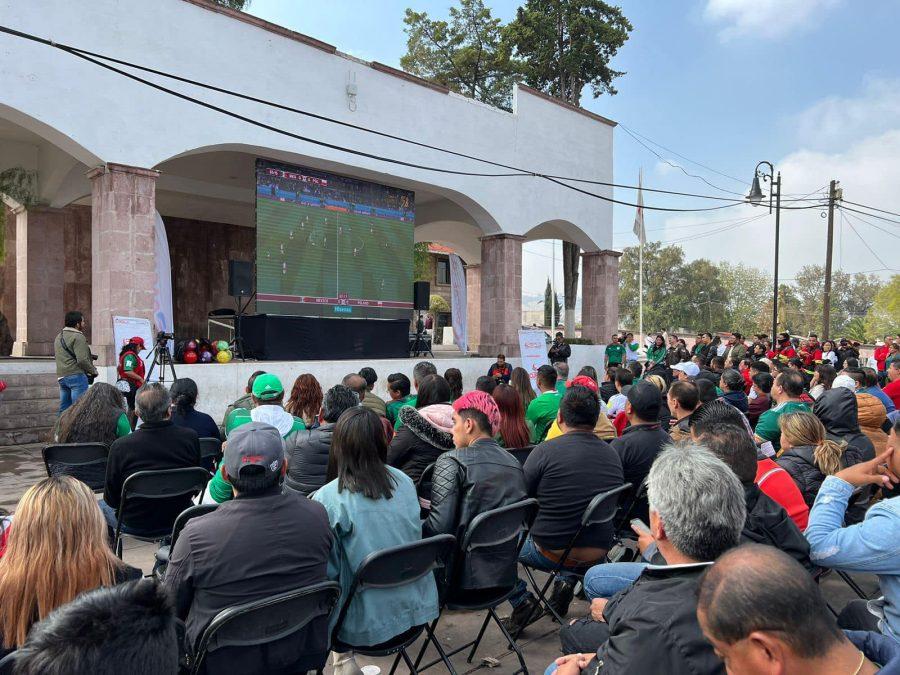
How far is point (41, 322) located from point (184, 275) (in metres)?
4.74

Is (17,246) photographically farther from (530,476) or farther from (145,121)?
(530,476)

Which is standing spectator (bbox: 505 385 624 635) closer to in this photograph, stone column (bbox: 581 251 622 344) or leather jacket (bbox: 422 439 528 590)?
leather jacket (bbox: 422 439 528 590)

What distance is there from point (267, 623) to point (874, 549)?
203 cm

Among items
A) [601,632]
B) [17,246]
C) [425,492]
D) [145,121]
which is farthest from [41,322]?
[601,632]

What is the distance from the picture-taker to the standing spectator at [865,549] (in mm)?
2012

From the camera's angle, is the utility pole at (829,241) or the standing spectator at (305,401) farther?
the utility pole at (829,241)

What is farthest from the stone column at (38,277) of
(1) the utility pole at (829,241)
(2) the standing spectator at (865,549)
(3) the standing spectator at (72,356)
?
(1) the utility pole at (829,241)

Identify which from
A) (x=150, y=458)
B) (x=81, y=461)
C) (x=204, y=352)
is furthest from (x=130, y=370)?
(x=150, y=458)

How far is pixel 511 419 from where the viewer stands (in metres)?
4.36

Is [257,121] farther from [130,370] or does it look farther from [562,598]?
[562,598]

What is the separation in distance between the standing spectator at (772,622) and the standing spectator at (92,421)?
3.97 meters

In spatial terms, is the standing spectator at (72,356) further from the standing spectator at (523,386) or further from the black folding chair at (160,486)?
the standing spectator at (523,386)

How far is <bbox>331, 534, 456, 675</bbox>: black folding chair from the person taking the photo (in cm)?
223

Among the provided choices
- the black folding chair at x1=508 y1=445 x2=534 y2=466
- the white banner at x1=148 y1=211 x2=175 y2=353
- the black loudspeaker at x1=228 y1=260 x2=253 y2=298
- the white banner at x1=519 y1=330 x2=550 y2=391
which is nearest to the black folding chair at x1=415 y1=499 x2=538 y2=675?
the black folding chair at x1=508 y1=445 x2=534 y2=466
